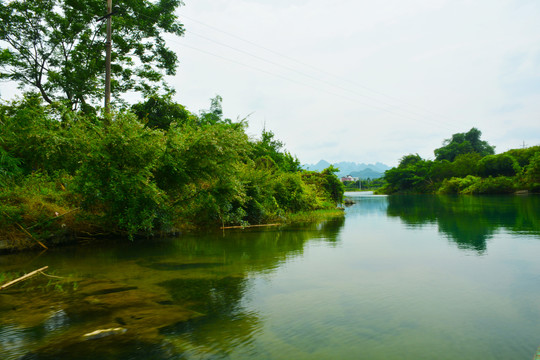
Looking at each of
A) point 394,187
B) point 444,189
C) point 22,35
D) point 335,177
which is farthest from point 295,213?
point 394,187

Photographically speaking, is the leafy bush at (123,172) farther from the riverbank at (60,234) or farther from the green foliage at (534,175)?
the green foliage at (534,175)

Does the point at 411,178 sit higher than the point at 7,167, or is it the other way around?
the point at 411,178

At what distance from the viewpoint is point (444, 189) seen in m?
65.6

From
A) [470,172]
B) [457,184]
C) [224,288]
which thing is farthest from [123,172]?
[470,172]

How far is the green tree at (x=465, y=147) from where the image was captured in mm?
87188

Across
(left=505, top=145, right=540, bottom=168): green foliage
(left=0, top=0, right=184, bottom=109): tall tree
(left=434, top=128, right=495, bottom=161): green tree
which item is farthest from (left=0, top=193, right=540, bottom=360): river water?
(left=434, top=128, right=495, bottom=161): green tree

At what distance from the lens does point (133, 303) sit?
5395 millimetres

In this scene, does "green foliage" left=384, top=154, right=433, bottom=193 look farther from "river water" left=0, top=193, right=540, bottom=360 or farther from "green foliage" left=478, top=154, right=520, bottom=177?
"river water" left=0, top=193, right=540, bottom=360

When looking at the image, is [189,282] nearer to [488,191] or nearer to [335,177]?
[335,177]

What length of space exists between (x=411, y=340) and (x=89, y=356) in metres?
3.74

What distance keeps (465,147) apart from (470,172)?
25.3 m

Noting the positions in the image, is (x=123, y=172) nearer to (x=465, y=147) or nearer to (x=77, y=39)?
(x=77, y=39)

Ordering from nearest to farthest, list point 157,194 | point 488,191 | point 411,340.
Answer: point 411,340, point 157,194, point 488,191

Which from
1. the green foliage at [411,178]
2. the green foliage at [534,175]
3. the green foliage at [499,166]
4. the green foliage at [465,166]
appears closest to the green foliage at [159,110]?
the green foliage at [534,175]
